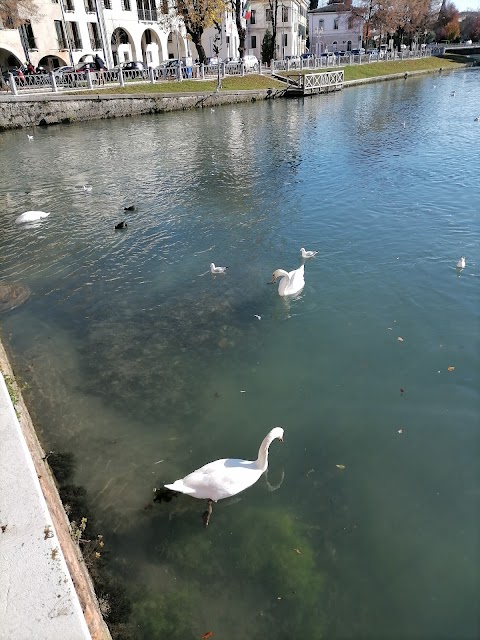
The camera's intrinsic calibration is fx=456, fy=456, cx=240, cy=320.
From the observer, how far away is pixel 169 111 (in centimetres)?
4106

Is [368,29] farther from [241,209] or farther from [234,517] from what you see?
[234,517]

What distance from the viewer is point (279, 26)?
88188 mm

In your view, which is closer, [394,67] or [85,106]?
[85,106]

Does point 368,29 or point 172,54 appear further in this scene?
point 368,29

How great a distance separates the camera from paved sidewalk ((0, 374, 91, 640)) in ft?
11.0

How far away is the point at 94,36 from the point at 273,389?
65.4 m

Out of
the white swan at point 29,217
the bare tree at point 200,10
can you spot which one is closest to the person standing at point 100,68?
the bare tree at point 200,10

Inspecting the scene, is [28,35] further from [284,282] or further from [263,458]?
[263,458]

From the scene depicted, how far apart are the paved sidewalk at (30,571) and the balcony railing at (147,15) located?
73.3 meters

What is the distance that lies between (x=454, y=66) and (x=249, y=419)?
100 meters

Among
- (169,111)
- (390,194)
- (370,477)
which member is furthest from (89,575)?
(169,111)

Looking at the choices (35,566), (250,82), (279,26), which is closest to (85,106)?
(250,82)

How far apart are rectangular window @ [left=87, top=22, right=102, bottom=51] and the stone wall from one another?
81.6ft

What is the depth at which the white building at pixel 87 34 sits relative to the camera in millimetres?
51500
